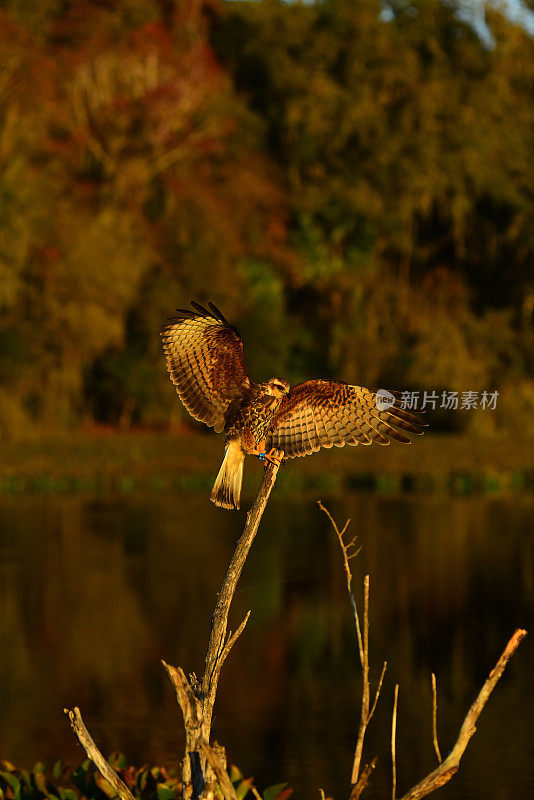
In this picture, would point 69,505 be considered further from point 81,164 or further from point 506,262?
point 506,262

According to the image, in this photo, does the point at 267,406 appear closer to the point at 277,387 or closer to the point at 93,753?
the point at 277,387

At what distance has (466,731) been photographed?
5.09 metres

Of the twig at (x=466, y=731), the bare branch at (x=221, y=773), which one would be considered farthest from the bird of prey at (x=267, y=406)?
the bare branch at (x=221, y=773)

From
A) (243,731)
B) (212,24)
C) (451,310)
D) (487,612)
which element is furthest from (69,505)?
(212,24)

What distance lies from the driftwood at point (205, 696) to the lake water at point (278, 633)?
222 cm

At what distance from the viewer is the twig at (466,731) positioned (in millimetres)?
5027

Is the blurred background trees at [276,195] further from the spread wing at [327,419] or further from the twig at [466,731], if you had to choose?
the twig at [466,731]

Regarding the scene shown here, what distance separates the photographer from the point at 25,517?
66.7 ft

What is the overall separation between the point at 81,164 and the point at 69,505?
13.6 meters

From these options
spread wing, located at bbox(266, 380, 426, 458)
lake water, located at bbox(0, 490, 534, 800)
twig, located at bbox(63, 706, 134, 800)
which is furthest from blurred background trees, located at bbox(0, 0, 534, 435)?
spread wing, located at bbox(266, 380, 426, 458)

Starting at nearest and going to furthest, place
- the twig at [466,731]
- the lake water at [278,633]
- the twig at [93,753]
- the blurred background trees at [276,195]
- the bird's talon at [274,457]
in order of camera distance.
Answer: the twig at [466,731], the bird's talon at [274,457], the twig at [93,753], the lake water at [278,633], the blurred background trees at [276,195]

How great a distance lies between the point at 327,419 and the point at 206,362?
1.67 feet

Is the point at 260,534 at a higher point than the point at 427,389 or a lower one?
lower

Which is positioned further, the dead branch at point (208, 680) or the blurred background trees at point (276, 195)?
the blurred background trees at point (276, 195)
